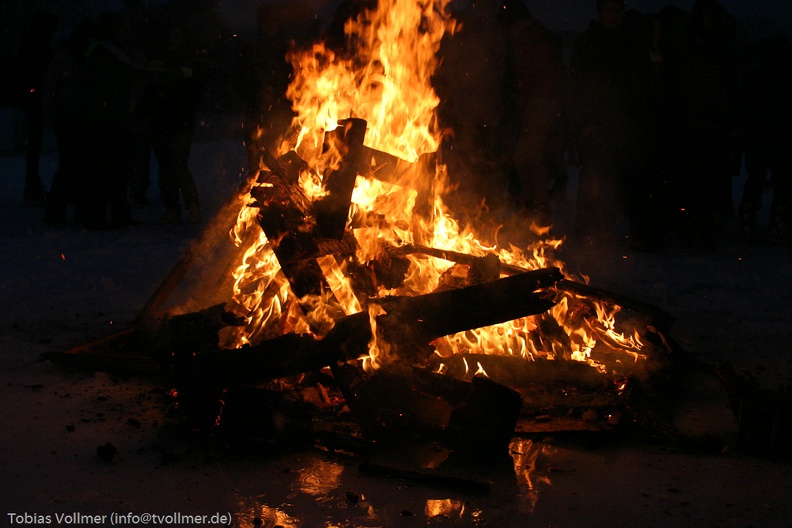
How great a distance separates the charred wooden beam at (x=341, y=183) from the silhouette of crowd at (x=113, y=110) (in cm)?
577

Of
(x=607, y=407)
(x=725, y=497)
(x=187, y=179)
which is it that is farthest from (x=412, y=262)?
(x=187, y=179)

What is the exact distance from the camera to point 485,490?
3.29m

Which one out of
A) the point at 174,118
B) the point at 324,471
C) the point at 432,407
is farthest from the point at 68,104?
the point at 324,471

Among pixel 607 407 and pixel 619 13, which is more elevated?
pixel 619 13

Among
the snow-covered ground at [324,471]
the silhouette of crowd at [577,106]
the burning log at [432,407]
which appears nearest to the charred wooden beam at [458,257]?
the burning log at [432,407]

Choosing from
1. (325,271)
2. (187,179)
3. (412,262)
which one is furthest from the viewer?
(187,179)

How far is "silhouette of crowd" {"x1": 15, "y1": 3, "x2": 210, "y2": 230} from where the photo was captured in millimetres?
9445

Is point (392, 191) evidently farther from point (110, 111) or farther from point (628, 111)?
point (110, 111)

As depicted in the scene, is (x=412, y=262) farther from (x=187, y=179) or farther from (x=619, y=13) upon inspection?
(x=187, y=179)

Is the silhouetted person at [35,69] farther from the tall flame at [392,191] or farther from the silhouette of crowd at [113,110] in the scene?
the tall flame at [392,191]

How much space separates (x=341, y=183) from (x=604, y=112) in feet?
16.3

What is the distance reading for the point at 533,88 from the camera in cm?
872

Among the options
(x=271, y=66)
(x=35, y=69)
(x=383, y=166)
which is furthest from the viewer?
(x=35, y=69)

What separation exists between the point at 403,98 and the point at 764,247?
526 centimetres
